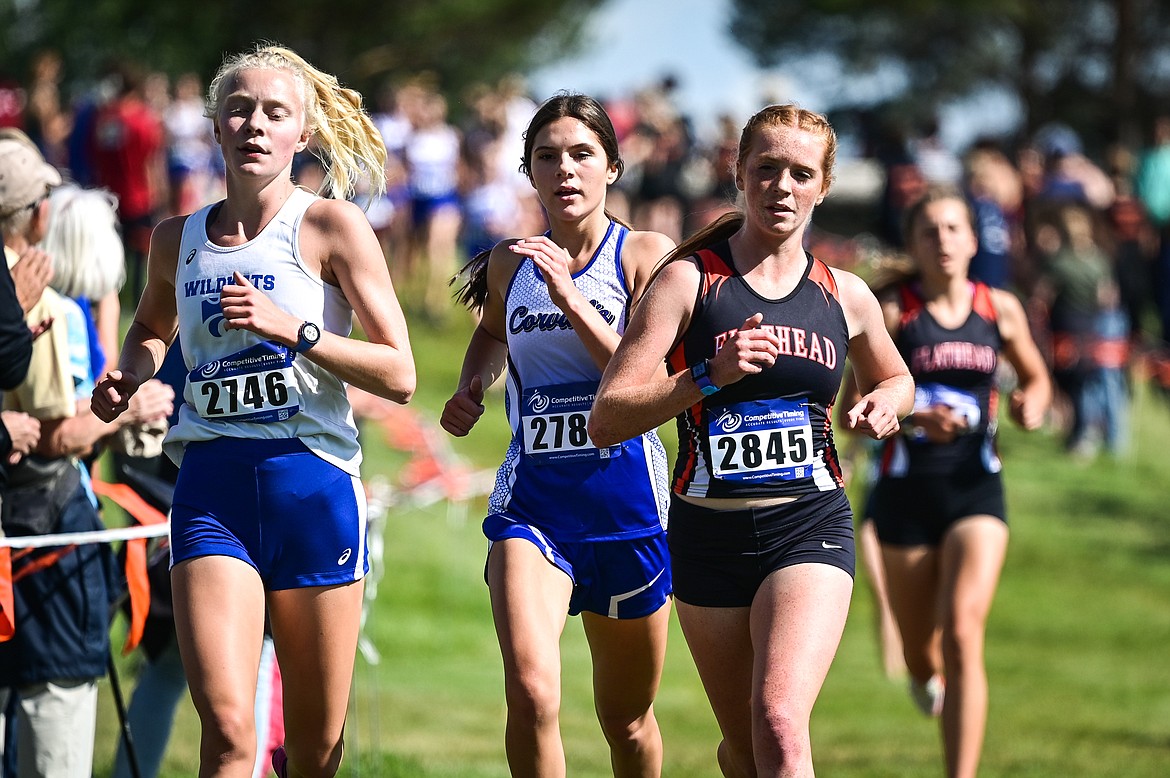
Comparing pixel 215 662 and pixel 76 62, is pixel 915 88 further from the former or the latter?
pixel 215 662

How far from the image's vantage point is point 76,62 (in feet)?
106

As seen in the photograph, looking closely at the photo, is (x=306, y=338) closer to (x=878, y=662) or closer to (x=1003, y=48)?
(x=878, y=662)

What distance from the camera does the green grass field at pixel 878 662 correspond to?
804cm

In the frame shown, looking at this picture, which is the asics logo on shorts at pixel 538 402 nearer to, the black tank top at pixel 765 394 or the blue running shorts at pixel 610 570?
the blue running shorts at pixel 610 570

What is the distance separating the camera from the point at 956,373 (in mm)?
6340

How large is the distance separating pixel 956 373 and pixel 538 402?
222 centimetres

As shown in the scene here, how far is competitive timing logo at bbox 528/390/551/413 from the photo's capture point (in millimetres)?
4801

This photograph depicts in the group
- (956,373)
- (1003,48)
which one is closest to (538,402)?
(956,373)

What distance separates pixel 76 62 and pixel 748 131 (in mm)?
30487

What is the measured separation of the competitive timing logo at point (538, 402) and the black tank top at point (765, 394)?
1.71 feet

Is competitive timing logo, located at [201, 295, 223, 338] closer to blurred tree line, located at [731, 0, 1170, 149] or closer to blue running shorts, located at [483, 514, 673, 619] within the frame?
blue running shorts, located at [483, 514, 673, 619]

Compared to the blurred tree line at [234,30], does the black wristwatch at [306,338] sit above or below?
below

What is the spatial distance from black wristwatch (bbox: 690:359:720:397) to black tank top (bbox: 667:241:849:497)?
0.40ft

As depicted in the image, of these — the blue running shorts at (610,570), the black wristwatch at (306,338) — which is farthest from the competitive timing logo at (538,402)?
the black wristwatch at (306,338)
